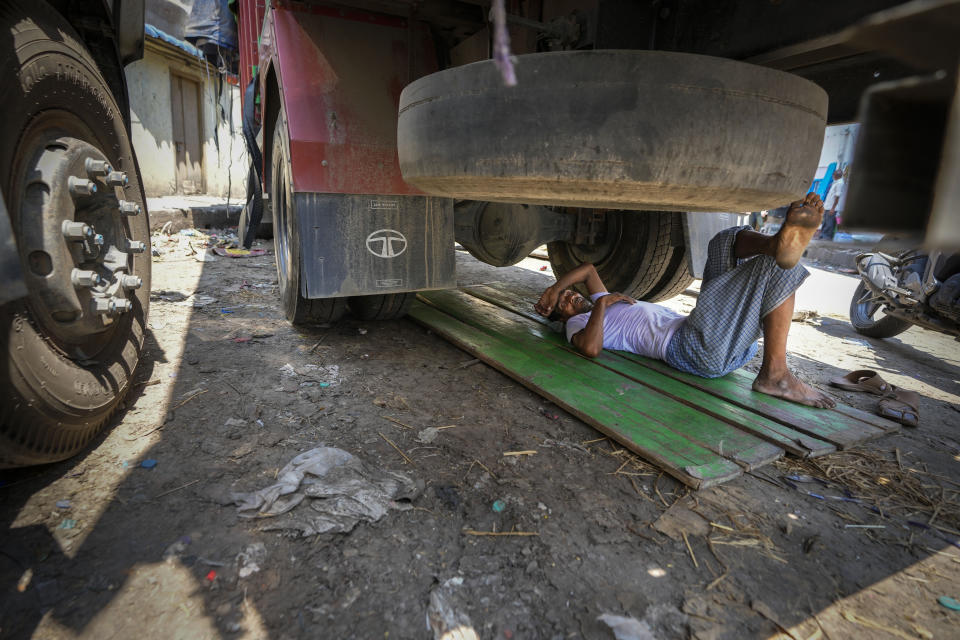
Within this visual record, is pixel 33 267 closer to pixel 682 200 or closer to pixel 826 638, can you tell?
pixel 682 200

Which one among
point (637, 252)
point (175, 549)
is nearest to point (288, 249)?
point (175, 549)

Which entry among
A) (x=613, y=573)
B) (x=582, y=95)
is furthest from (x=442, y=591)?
(x=582, y=95)

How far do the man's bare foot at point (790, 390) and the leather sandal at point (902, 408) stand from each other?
0.30 m

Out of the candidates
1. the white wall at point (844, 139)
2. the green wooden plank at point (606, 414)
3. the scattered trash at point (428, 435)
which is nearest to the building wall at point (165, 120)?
the green wooden plank at point (606, 414)

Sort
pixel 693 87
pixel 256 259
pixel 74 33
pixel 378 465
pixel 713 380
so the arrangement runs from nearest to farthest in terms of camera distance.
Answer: pixel 693 87 → pixel 74 33 → pixel 378 465 → pixel 713 380 → pixel 256 259

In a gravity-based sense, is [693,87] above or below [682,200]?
above

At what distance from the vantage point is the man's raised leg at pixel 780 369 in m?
2.42

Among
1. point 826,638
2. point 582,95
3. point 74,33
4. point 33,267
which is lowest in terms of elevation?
point 826,638

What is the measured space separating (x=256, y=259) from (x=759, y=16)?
5.64 metres

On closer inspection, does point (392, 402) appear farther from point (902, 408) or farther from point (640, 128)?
point (902, 408)

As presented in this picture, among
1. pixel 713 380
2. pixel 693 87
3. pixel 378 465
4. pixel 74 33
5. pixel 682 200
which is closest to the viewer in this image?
pixel 693 87

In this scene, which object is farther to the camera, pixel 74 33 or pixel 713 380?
pixel 713 380

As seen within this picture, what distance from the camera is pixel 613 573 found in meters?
1.37

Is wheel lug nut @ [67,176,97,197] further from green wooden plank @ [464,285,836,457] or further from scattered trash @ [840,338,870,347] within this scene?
scattered trash @ [840,338,870,347]
